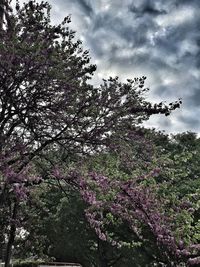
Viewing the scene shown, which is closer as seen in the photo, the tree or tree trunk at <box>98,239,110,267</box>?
the tree

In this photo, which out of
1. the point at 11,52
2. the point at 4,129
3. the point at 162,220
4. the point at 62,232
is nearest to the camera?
the point at 11,52

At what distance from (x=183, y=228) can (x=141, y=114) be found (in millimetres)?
3347

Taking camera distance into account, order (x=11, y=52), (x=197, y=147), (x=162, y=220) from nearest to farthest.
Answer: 1. (x=11, y=52)
2. (x=162, y=220)
3. (x=197, y=147)

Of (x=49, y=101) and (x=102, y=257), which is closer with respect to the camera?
(x=49, y=101)

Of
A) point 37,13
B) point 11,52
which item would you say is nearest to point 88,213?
point 11,52

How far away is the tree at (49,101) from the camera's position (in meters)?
11.8

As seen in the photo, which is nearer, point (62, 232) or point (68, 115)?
point (68, 115)

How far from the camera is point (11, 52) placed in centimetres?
1109

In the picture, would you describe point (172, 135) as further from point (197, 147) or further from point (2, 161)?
point (2, 161)

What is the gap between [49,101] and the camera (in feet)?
41.4

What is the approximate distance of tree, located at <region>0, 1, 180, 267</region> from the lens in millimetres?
11789

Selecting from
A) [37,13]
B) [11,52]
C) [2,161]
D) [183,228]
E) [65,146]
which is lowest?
[183,228]

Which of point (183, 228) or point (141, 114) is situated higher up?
point (141, 114)

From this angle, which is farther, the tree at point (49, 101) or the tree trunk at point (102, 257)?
the tree trunk at point (102, 257)
